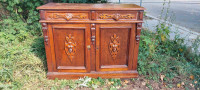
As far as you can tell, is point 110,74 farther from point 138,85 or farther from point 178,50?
point 178,50

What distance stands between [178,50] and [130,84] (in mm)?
1588

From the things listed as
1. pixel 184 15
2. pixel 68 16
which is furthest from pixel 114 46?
pixel 184 15

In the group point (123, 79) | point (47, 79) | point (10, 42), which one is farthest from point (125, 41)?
point (10, 42)

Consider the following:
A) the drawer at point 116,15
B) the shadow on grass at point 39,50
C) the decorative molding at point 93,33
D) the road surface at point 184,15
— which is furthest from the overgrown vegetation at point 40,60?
the drawer at point 116,15

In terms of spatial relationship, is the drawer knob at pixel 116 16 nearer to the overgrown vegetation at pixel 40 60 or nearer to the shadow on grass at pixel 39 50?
the overgrown vegetation at pixel 40 60

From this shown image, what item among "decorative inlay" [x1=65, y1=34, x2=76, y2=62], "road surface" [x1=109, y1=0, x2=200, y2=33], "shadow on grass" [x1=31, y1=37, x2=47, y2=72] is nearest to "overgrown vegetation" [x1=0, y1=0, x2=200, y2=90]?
"shadow on grass" [x1=31, y1=37, x2=47, y2=72]

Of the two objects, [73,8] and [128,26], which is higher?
[73,8]

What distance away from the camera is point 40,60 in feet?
9.65

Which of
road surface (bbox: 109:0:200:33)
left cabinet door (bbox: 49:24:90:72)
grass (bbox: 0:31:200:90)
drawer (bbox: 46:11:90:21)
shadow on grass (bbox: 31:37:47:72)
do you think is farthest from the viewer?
road surface (bbox: 109:0:200:33)

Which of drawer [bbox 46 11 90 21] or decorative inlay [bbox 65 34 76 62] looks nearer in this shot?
drawer [bbox 46 11 90 21]

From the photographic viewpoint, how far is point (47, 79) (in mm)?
2658

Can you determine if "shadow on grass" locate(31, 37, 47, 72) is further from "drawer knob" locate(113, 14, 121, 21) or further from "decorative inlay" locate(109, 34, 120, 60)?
"drawer knob" locate(113, 14, 121, 21)

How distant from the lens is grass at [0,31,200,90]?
2.53 m

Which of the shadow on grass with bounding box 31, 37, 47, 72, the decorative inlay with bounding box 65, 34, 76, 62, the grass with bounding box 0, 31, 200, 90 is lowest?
the grass with bounding box 0, 31, 200, 90
